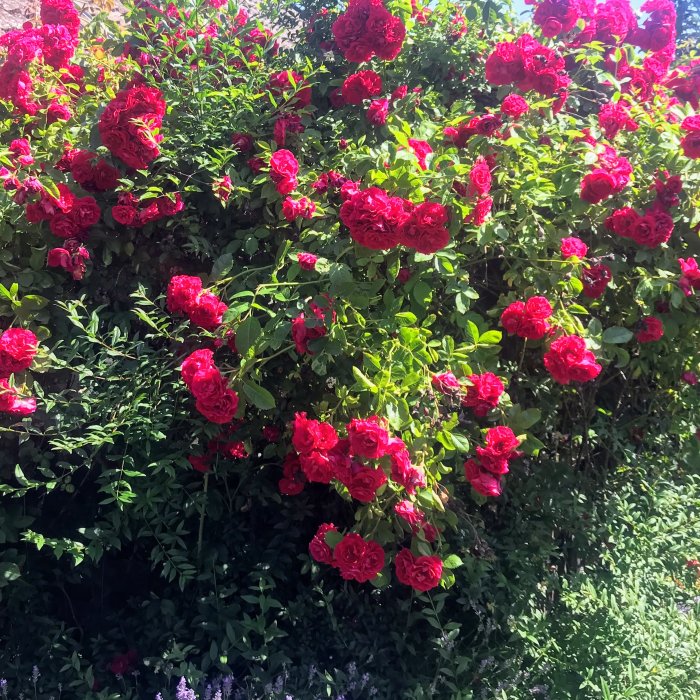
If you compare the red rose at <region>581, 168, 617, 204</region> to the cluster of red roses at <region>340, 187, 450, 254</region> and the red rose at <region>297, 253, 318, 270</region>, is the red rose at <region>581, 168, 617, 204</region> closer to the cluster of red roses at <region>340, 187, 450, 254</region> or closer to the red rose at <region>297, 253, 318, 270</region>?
the cluster of red roses at <region>340, 187, 450, 254</region>

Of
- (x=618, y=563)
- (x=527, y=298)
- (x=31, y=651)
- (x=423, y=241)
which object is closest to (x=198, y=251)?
(x=423, y=241)

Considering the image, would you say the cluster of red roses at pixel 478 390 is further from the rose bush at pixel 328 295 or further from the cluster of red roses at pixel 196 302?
the cluster of red roses at pixel 196 302

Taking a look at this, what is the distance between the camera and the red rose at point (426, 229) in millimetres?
1568

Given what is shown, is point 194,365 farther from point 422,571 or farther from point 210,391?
point 422,571

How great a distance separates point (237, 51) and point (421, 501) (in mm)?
1857

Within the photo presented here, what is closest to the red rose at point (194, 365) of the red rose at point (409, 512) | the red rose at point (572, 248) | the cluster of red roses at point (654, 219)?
the red rose at point (409, 512)

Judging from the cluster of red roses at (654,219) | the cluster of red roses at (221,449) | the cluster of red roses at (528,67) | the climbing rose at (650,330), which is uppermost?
the cluster of red roses at (528,67)

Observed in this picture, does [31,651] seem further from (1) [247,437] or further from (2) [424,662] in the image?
(2) [424,662]

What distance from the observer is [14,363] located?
1.72 m

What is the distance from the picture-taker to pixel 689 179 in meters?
2.03

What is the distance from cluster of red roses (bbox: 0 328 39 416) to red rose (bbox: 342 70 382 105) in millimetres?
1388

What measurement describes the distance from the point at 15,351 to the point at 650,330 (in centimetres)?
188

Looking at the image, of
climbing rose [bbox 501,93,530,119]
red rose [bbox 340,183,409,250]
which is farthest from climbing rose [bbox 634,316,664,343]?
red rose [bbox 340,183,409,250]

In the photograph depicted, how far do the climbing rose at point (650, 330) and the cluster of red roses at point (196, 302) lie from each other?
1.32m
